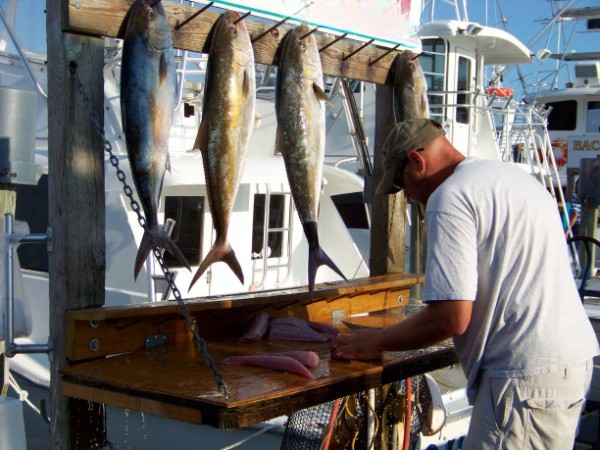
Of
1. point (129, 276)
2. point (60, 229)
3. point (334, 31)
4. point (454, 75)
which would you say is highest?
point (454, 75)

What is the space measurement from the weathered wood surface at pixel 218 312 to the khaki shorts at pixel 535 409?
1.29 m

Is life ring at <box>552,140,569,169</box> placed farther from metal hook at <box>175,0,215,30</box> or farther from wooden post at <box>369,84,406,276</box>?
metal hook at <box>175,0,215,30</box>

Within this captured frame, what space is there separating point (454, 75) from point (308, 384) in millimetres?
13498

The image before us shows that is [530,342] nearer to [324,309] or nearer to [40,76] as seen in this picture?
[324,309]

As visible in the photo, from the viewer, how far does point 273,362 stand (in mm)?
2746

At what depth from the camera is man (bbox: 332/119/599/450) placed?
2.42 m

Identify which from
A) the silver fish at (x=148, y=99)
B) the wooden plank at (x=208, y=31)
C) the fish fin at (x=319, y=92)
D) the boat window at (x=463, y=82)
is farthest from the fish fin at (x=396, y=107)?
the boat window at (x=463, y=82)

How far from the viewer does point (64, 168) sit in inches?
112

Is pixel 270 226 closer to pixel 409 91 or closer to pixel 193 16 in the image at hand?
pixel 409 91

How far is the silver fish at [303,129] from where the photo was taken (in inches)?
127

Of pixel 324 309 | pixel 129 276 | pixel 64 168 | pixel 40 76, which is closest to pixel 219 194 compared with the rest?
pixel 64 168

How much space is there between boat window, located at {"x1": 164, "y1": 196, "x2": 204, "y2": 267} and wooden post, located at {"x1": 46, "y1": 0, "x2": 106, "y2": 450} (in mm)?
4855

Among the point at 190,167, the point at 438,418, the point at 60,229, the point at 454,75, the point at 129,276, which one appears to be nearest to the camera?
the point at 60,229

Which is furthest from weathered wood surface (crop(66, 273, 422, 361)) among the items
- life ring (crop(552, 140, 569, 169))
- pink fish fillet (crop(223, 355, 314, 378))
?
life ring (crop(552, 140, 569, 169))
